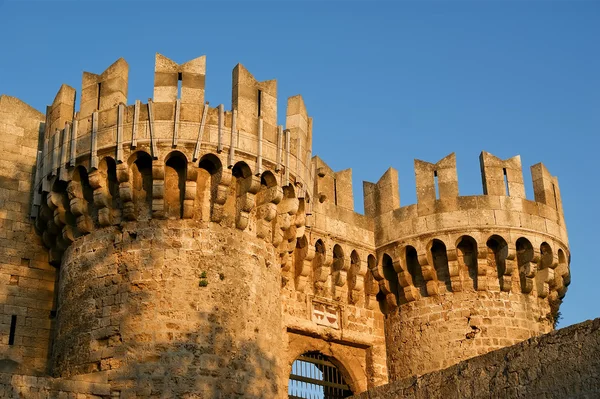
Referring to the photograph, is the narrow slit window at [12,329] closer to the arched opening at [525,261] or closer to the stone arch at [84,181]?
the stone arch at [84,181]

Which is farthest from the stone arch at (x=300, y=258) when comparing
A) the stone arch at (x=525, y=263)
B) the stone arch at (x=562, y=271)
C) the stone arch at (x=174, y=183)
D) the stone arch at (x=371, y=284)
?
the stone arch at (x=562, y=271)

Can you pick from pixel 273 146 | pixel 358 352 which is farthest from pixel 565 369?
pixel 358 352

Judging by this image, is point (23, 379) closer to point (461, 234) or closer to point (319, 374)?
point (319, 374)

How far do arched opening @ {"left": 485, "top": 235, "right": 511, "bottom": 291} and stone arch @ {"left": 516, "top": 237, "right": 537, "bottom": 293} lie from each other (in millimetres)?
317

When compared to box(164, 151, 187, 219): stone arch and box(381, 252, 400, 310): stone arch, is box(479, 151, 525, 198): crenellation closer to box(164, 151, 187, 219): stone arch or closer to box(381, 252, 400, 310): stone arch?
box(381, 252, 400, 310): stone arch

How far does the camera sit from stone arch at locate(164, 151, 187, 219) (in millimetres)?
13062

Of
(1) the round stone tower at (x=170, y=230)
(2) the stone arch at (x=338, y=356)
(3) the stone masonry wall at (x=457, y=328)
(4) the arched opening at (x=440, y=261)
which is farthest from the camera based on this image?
(4) the arched opening at (x=440, y=261)

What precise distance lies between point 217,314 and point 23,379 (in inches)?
107

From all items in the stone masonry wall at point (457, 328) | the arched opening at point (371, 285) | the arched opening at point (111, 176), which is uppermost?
the arched opening at point (111, 176)

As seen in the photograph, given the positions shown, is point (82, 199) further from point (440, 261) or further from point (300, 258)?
point (440, 261)

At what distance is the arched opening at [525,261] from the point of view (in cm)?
1603

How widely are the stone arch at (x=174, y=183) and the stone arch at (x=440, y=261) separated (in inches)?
207

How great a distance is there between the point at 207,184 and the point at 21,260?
3251 mm

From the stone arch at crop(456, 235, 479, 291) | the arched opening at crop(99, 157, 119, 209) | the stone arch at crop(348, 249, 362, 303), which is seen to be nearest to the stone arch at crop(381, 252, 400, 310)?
the stone arch at crop(348, 249, 362, 303)
